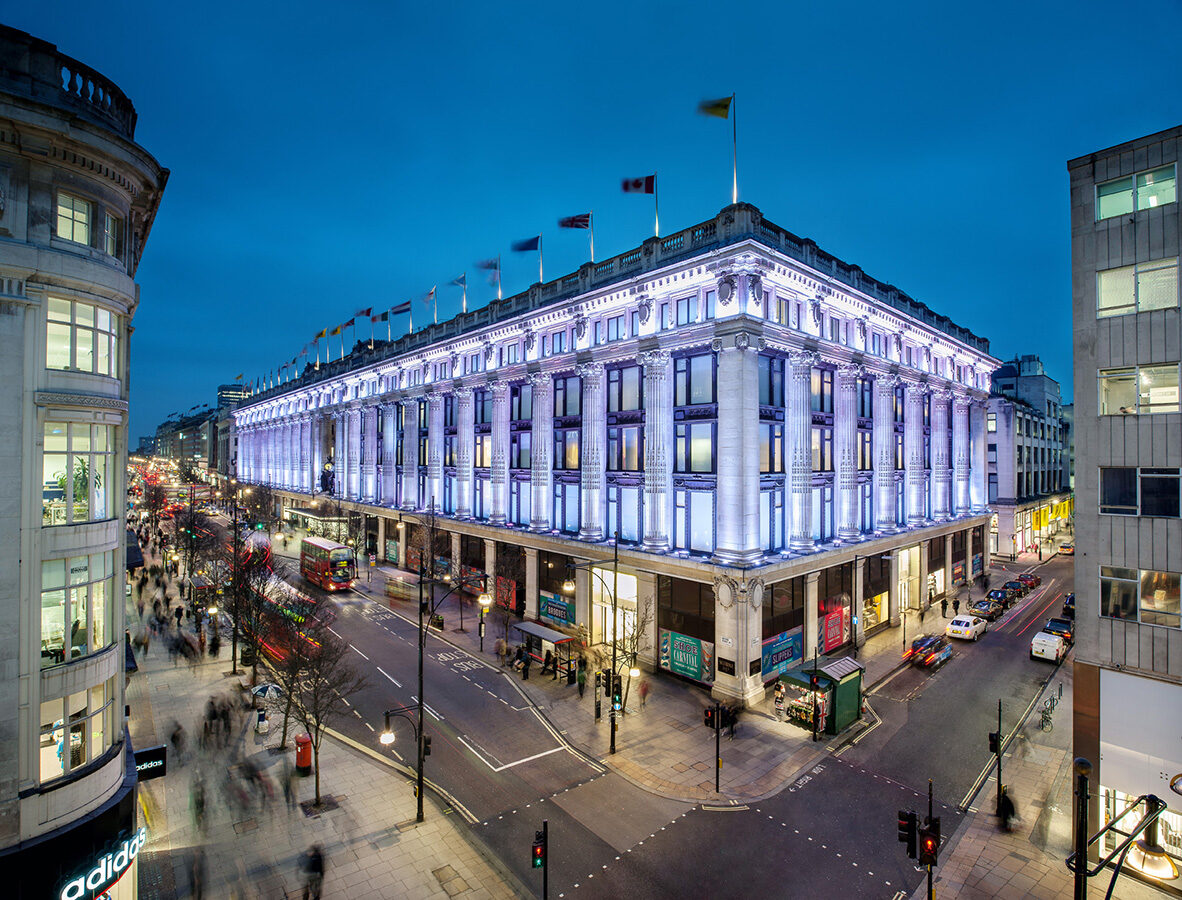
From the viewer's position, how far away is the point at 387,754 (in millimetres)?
23844

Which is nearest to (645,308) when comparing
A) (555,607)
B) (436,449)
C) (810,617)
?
(810,617)

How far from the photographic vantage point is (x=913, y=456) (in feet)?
149

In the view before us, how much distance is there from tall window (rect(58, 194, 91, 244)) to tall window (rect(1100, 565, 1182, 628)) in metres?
28.7

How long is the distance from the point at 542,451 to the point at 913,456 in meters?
28.2

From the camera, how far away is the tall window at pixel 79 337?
1369 centimetres

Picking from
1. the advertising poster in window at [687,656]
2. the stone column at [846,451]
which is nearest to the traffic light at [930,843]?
the advertising poster in window at [687,656]

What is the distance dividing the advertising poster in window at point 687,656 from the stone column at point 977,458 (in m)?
39.7

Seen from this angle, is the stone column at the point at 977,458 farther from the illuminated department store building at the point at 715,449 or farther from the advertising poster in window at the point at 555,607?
the advertising poster in window at the point at 555,607

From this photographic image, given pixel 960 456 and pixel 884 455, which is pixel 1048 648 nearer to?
pixel 884 455

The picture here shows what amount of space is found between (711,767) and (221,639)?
33.5 meters

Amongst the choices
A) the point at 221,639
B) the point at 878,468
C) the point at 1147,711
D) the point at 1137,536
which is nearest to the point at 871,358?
the point at 878,468

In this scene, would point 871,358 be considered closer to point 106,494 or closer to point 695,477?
point 695,477

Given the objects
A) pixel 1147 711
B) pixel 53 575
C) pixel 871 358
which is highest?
pixel 871 358

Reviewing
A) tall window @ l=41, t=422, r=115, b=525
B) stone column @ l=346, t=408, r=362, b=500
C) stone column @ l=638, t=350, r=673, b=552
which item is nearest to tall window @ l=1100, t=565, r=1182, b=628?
stone column @ l=638, t=350, r=673, b=552
